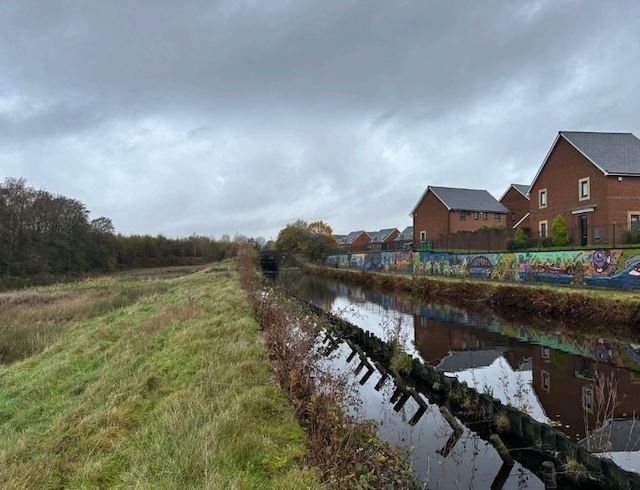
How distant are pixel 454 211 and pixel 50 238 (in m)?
52.7

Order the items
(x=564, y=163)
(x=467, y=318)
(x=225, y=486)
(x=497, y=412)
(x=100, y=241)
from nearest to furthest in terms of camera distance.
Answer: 1. (x=225, y=486)
2. (x=497, y=412)
3. (x=467, y=318)
4. (x=564, y=163)
5. (x=100, y=241)

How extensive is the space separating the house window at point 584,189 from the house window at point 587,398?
91.6ft

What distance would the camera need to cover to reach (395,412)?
968 cm

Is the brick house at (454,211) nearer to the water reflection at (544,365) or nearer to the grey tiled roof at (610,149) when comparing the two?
the grey tiled roof at (610,149)

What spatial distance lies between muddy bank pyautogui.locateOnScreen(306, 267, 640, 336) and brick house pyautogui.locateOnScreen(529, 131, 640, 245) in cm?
951

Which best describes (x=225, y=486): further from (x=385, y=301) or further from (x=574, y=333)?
(x=385, y=301)

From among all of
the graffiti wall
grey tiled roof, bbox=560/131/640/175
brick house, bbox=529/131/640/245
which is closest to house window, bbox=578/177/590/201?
brick house, bbox=529/131/640/245

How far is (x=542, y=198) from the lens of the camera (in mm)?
39875

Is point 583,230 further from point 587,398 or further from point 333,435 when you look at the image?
point 333,435

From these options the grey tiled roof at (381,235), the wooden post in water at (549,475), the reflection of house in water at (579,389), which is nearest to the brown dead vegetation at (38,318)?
the wooden post in water at (549,475)

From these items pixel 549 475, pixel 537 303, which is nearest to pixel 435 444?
pixel 549 475

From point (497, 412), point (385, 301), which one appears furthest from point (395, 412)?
point (385, 301)

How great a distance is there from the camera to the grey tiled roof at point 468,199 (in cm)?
5334

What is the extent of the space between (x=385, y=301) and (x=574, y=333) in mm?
15030
